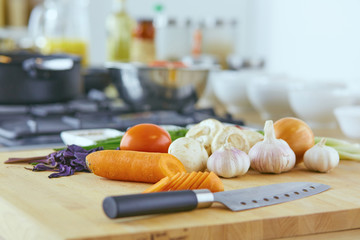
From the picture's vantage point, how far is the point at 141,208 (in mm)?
729

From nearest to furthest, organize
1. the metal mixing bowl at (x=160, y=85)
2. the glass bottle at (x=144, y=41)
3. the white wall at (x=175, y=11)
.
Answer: the metal mixing bowl at (x=160, y=85) < the glass bottle at (x=144, y=41) < the white wall at (x=175, y=11)

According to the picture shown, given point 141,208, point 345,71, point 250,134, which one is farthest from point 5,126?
point 345,71

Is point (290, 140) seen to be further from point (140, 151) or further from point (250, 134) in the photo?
point (140, 151)

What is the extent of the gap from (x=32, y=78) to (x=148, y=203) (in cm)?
110

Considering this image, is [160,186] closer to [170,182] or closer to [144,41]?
[170,182]

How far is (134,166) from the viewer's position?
0.94 metres

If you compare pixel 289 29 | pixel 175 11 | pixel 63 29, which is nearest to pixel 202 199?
pixel 63 29

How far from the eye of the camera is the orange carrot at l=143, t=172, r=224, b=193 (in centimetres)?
85

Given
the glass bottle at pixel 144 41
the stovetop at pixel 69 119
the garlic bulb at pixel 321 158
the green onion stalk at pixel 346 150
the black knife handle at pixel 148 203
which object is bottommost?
the stovetop at pixel 69 119

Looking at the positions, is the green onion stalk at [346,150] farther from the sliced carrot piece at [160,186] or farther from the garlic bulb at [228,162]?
the sliced carrot piece at [160,186]

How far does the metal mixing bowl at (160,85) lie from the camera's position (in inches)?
75.2

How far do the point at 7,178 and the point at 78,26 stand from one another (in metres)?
1.77

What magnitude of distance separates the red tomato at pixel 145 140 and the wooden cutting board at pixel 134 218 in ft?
0.37

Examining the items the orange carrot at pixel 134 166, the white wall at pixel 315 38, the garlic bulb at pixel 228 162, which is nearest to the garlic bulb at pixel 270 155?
the garlic bulb at pixel 228 162
